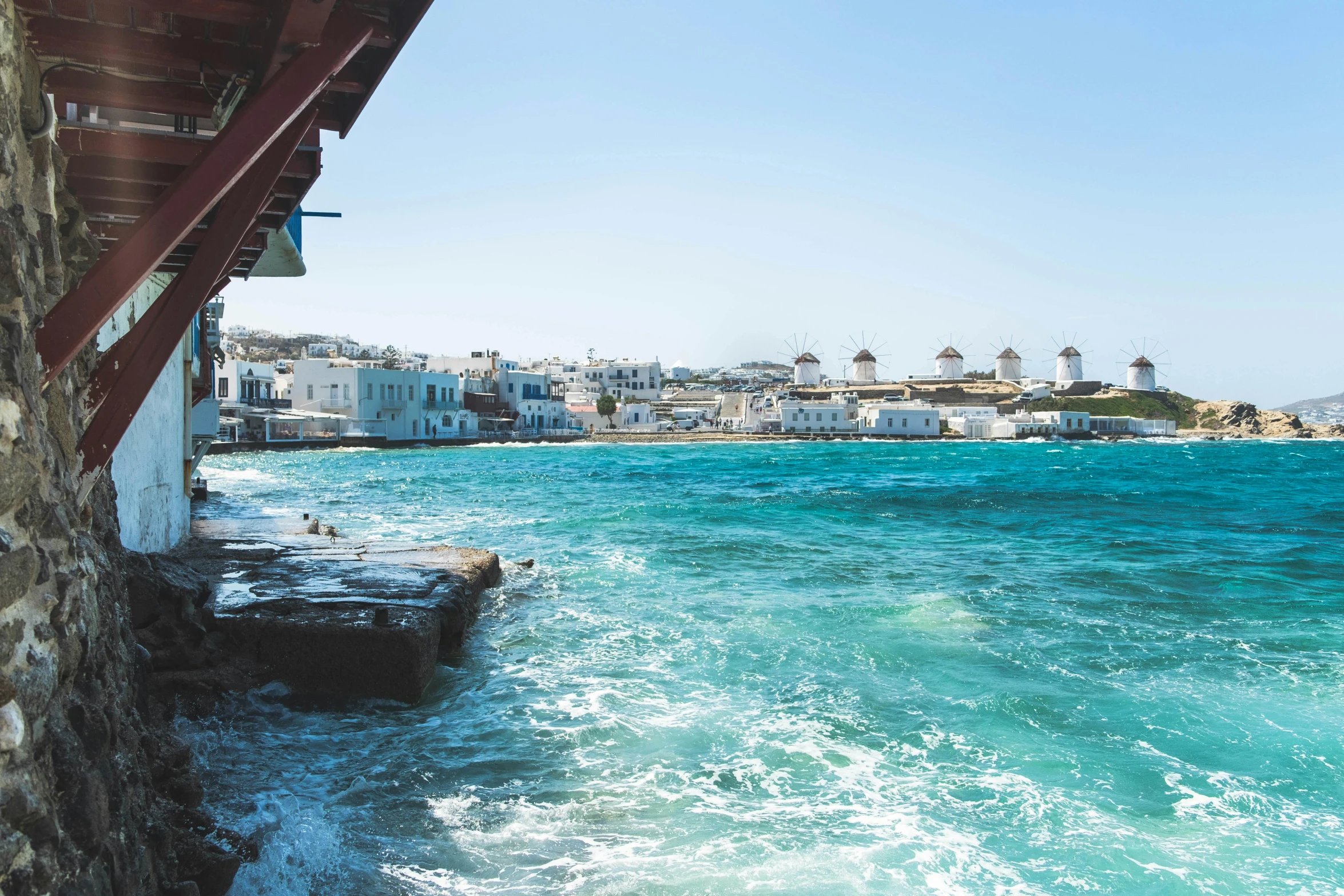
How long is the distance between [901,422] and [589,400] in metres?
33.4

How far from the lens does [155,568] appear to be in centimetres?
686

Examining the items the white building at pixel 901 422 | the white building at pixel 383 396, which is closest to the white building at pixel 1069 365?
the white building at pixel 901 422

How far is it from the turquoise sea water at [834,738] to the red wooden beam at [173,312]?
7.44 feet

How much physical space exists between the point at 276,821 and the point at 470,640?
3845 mm

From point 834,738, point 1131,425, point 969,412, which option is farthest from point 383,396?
point 1131,425

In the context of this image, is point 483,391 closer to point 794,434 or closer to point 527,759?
point 794,434

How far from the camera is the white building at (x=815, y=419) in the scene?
8825 centimetres

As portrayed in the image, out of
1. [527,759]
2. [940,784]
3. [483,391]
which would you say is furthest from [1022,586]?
[483,391]

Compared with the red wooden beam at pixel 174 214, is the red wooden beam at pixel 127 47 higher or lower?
higher

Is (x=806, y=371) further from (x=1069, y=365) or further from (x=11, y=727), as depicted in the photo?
(x=11, y=727)

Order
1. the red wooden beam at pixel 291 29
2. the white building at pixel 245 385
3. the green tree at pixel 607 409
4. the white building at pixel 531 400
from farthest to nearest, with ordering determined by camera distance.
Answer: the green tree at pixel 607 409 → the white building at pixel 531 400 → the white building at pixel 245 385 → the red wooden beam at pixel 291 29

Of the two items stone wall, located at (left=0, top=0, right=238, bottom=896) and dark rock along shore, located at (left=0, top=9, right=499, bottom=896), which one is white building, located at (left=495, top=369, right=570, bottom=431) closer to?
dark rock along shore, located at (left=0, top=9, right=499, bottom=896)

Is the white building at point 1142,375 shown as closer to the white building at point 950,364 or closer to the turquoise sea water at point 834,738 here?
the white building at point 950,364

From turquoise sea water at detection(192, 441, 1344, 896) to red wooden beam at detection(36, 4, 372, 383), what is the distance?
278 cm
